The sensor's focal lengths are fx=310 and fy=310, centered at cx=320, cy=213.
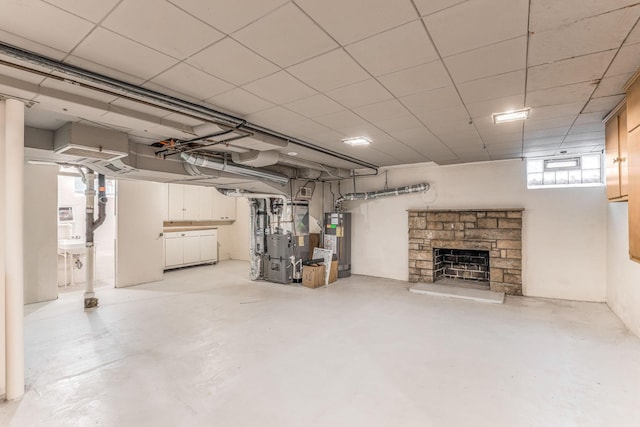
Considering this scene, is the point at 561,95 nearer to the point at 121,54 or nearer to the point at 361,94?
the point at 361,94

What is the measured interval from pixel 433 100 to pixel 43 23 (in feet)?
8.81

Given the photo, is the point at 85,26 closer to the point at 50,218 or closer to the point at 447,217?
the point at 50,218

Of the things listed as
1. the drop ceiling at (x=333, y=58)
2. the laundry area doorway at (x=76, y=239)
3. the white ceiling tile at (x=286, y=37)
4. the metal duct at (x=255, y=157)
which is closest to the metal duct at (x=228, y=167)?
the metal duct at (x=255, y=157)

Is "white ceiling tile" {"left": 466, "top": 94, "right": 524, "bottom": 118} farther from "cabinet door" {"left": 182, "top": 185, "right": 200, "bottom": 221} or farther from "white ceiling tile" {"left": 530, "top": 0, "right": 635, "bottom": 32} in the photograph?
"cabinet door" {"left": 182, "top": 185, "right": 200, "bottom": 221}

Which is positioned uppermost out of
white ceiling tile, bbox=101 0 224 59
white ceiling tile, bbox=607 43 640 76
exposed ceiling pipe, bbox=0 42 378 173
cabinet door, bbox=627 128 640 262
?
white ceiling tile, bbox=101 0 224 59

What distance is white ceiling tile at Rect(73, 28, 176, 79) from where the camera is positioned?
1759 mm

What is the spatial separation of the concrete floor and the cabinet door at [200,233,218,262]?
347 cm

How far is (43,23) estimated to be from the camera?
1.60m

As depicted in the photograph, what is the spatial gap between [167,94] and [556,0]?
2.59m

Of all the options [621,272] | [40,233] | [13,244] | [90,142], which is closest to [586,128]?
[621,272]

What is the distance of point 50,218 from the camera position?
500 centimetres

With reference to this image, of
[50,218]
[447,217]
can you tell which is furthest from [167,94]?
[447,217]

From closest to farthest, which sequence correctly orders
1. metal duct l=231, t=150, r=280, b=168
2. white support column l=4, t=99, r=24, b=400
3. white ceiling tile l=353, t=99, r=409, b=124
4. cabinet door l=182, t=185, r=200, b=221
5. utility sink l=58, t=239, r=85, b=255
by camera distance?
white support column l=4, t=99, r=24, b=400 → white ceiling tile l=353, t=99, r=409, b=124 → metal duct l=231, t=150, r=280, b=168 → utility sink l=58, t=239, r=85, b=255 → cabinet door l=182, t=185, r=200, b=221

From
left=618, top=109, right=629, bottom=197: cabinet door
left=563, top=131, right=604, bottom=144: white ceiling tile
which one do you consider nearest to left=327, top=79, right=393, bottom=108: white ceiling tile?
left=618, top=109, right=629, bottom=197: cabinet door
